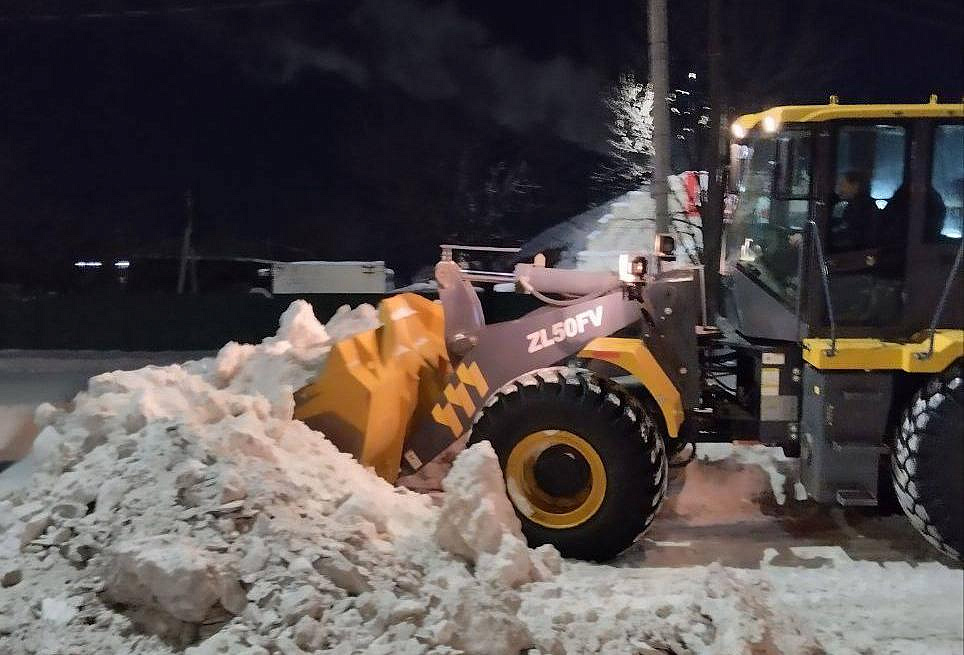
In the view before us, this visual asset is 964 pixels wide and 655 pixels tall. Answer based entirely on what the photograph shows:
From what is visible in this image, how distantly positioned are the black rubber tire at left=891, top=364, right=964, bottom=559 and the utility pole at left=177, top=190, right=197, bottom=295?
1990 centimetres

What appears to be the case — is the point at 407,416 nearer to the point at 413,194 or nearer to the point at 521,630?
the point at 521,630

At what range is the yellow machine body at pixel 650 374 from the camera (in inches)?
208

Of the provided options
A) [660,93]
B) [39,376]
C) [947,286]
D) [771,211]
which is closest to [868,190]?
[771,211]

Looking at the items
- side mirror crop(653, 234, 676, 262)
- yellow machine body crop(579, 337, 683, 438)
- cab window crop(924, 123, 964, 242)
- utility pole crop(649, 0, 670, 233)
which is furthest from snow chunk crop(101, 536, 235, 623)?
utility pole crop(649, 0, 670, 233)

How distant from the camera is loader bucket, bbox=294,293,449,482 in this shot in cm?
518

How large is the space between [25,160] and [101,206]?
8.32 feet

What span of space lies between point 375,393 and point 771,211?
259 cm

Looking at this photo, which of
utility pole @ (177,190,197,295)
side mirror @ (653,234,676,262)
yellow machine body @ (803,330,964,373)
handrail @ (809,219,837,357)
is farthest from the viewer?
utility pole @ (177,190,197,295)

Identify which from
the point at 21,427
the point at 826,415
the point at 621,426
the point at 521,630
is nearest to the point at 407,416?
the point at 621,426

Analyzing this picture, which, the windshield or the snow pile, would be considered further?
the windshield

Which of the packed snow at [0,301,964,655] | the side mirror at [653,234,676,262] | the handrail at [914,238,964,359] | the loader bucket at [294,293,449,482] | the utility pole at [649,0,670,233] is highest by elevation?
the utility pole at [649,0,670,233]

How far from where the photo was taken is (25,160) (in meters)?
27.9

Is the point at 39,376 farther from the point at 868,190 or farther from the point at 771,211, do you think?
the point at 868,190

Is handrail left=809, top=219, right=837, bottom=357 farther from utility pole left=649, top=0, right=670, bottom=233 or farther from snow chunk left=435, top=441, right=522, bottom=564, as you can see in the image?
utility pole left=649, top=0, right=670, bottom=233
